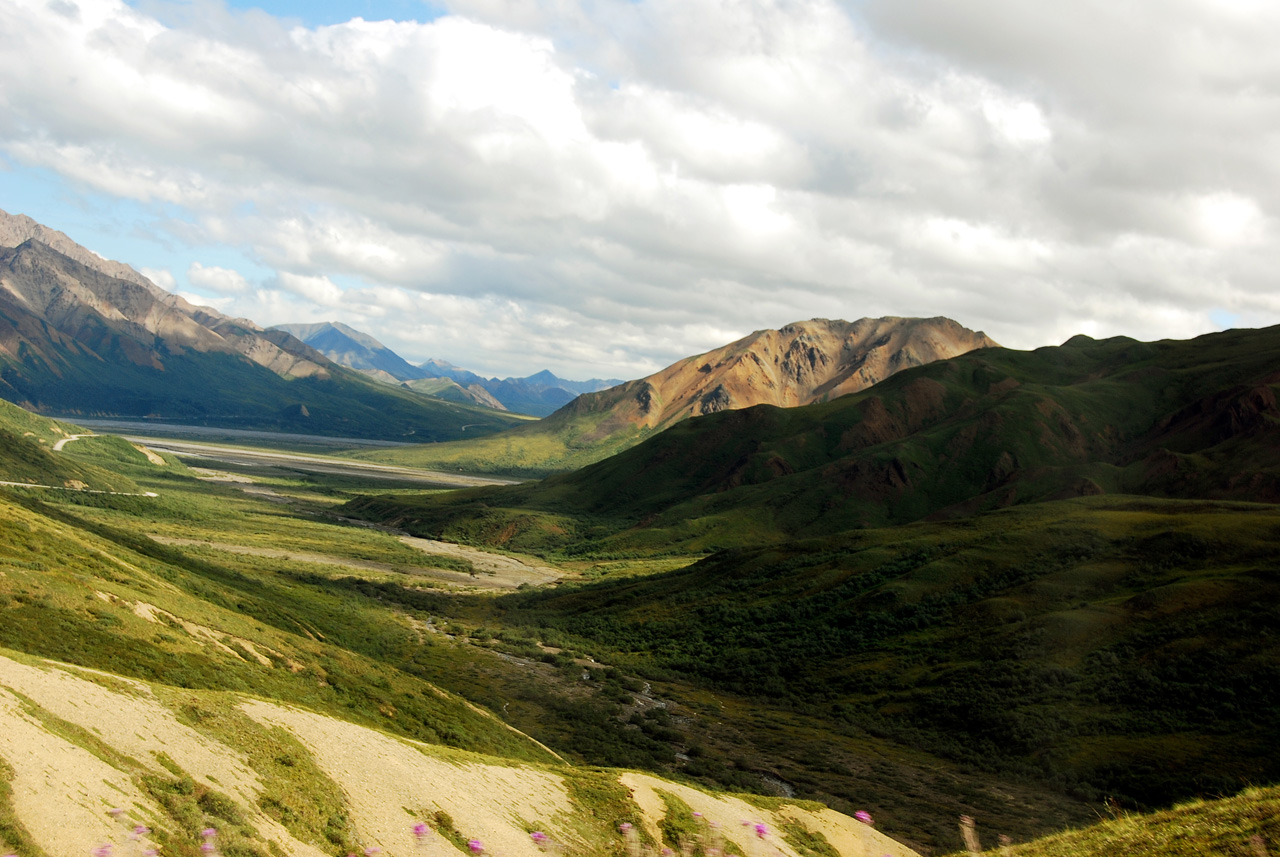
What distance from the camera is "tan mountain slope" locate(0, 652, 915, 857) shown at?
1452 centimetres

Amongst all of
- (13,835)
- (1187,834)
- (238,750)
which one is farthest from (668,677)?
(13,835)

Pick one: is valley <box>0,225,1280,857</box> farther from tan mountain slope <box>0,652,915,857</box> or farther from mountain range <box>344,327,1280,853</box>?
mountain range <box>344,327,1280,853</box>

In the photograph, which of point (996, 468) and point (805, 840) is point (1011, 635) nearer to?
point (805, 840)

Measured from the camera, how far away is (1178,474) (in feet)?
445

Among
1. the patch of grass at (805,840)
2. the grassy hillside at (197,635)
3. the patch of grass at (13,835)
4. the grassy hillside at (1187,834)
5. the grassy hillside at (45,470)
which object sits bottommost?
the grassy hillside at (45,470)

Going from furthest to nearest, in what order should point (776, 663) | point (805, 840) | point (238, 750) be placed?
1. point (776, 663)
2. point (805, 840)
3. point (238, 750)

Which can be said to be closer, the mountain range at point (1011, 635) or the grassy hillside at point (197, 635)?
the grassy hillside at point (197, 635)

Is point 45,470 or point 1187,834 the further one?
point 45,470

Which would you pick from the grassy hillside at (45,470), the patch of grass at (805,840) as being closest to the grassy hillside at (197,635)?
the patch of grass at (805,840)

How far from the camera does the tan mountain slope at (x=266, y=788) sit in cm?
1452

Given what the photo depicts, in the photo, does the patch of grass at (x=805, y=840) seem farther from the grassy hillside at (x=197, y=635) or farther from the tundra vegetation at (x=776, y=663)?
the grassy hillside at (x=197, y=635)

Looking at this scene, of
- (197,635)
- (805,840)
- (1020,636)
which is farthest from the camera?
(1020,636)

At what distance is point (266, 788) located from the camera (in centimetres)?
1906

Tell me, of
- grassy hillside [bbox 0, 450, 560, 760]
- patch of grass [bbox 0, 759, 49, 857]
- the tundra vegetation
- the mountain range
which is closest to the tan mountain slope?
Answer: patch of grass [bbox 0, 759, 49, 857]
